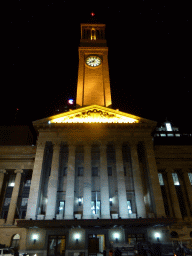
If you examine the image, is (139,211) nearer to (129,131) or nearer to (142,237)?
(142,237)

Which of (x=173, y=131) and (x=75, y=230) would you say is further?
(x=173, y=131)

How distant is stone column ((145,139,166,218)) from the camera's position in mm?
30094

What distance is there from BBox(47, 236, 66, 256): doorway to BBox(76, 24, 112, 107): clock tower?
89.8ft

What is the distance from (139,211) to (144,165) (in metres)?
9.26

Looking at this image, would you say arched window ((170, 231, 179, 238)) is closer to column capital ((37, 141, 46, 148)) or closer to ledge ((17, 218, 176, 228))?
ledge ((17, 218, 176, 228))

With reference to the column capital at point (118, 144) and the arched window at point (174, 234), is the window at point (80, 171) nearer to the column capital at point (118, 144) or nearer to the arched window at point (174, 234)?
the column capital at point (118, 144)

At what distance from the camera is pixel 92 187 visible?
35.8m

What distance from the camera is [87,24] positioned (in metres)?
61.3

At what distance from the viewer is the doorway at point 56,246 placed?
1089 inches

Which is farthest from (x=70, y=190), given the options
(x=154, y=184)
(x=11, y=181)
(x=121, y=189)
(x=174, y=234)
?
(x=174, y=234)

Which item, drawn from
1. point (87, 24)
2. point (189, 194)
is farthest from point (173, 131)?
point (87, 24)

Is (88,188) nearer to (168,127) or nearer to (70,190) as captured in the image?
(70,190)

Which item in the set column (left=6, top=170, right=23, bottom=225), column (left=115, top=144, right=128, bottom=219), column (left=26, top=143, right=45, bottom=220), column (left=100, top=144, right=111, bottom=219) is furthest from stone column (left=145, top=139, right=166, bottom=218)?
column (left=6, top=170, right=23, bottom=225)

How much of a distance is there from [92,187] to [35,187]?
9802 mm
